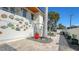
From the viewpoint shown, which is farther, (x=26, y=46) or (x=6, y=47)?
(x=26, y=46)

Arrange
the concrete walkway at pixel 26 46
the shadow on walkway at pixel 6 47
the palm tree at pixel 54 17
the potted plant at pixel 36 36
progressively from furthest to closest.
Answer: the potted plant at pixel 36 36, the palm tree at pixel 54 17, the concrete walkway at pixel 26 46, the shadow on walkway at pixel 6 47

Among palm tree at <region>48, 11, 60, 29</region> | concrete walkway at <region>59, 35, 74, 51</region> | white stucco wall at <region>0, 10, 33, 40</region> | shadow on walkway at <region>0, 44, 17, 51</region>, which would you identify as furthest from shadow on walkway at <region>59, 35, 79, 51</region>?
shadow on walkway at <region>0, 44, 17, 51</region>

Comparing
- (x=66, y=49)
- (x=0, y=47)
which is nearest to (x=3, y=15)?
(x=0, y=47)

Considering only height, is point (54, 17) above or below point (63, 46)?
above

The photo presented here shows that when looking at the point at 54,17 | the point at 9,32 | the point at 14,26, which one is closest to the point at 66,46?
the point at 54,17

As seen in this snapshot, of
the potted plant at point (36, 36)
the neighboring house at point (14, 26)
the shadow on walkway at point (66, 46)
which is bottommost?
the shadow on walkway at point (66, 46)

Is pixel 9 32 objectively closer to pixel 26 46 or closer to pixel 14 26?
pixel 14 26

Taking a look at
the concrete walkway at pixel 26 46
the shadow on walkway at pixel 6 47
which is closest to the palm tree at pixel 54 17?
the concrete walkway at pixel 26 46

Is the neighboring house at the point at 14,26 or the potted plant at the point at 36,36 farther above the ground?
the neighboring house at the point at 14,26

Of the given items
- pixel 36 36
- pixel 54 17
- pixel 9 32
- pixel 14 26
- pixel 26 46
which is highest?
pixel 54 17

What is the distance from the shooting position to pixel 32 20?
12.4 meters

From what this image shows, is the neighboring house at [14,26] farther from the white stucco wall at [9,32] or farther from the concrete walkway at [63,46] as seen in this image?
the concrete walkway at [63,46]
